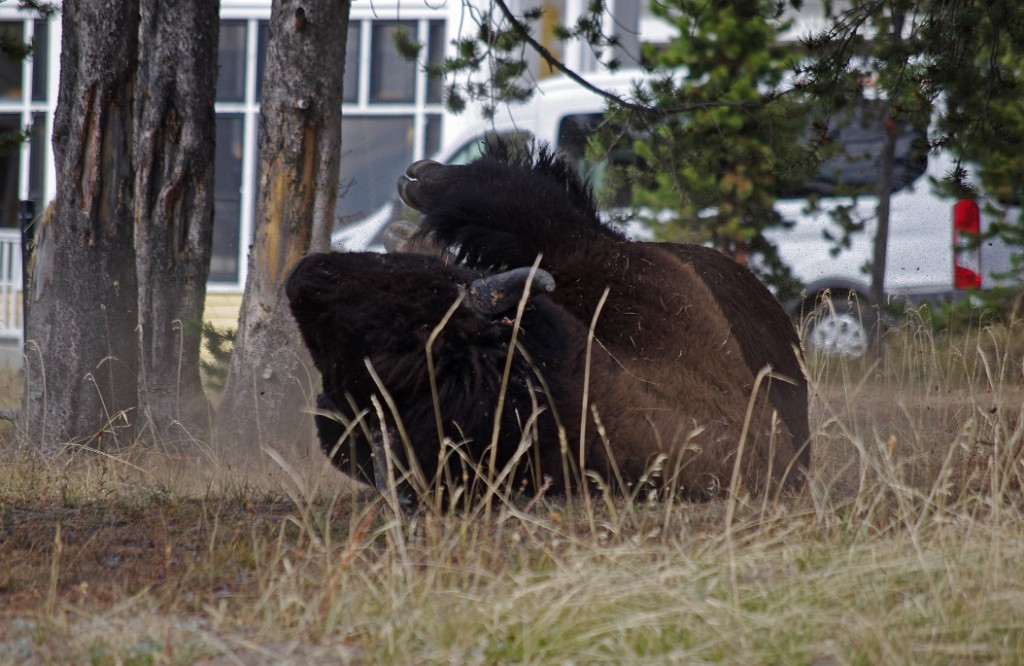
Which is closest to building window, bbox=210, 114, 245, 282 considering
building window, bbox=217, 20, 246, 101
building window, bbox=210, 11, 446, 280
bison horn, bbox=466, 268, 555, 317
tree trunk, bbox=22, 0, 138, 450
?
building window, bbox=210, 11, 446, 280

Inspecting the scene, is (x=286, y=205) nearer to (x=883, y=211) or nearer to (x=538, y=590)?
(x=538, y=590)

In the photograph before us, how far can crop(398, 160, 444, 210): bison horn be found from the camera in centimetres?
504

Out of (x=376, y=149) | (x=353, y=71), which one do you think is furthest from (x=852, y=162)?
(x=353, y=71)

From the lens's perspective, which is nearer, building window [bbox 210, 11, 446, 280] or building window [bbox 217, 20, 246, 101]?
building window [bbox 210, 11, 446, 280]

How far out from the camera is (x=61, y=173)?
6039 mm

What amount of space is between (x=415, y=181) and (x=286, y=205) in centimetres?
111

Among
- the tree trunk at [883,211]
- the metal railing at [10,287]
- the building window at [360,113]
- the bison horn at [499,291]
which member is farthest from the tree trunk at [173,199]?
the building window at [360,113]

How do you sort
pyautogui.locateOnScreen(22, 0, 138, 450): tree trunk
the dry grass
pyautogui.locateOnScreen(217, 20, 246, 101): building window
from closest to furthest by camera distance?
the dry grass → pyautogui.locateOnScreen(22, 0, 138, 450): tree trunk → pyautogui.locateOnScreen(217, 20, 246, 101): building window

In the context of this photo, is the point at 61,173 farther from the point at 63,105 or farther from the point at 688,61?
the point at 688,61

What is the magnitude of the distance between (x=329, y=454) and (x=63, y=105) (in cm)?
328

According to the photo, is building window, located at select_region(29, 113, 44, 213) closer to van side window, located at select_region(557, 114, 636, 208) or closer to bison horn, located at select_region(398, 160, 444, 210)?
van side window, located at select_region(557, 114, 636, 208)

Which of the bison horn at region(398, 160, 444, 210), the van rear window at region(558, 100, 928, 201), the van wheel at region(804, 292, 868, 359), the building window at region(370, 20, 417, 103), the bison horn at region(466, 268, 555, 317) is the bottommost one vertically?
the van wheel at region(804, 292, 868, 359)

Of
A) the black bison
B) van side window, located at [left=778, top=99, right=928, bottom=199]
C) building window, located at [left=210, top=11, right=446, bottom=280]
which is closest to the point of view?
the black bison

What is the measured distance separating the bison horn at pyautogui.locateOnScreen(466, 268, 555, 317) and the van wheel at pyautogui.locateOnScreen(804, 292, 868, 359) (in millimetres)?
2558
